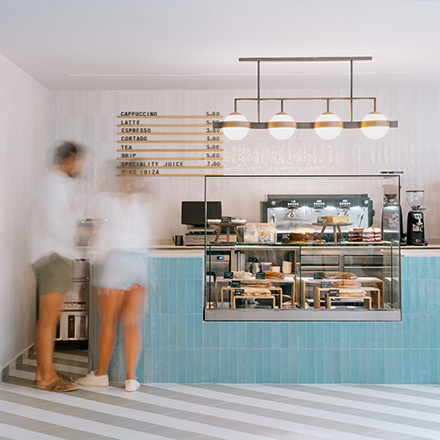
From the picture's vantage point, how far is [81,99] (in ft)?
21.1

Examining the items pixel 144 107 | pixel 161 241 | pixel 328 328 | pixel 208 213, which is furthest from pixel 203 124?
pixel 328 328

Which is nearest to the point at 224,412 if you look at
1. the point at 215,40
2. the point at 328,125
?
the point at 328,125

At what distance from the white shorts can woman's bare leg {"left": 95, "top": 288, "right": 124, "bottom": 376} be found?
0.23ft

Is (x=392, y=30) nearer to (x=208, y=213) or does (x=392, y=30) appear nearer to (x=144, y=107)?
(x=208, y=213)

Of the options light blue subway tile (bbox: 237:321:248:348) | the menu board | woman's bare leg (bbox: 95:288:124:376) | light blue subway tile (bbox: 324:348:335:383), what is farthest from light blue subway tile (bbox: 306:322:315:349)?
the menu board

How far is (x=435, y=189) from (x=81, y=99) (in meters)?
4.02

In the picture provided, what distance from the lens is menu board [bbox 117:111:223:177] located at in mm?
6434

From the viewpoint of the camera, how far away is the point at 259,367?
4281mm

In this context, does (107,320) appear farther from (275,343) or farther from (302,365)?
(302,365)

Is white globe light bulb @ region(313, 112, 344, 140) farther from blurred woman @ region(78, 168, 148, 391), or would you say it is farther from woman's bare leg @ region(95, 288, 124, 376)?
woman's bare leg @ region(95, 288, 124, 376)

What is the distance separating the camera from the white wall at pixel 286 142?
641 cm

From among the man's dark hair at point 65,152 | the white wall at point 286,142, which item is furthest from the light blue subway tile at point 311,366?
the white wall at point 286,142

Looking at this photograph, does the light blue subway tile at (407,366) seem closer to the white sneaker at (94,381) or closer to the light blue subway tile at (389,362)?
the light blue subway tile at (389,362)

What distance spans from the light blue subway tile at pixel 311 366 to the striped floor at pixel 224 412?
3.3 inches
